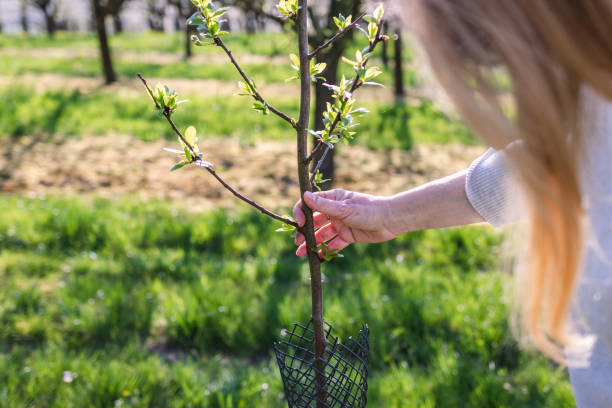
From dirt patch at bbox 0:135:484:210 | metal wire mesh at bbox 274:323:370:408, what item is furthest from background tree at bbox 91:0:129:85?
metal wire mesh at bbox 274:323:370:408

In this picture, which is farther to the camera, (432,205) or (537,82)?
(432,205)

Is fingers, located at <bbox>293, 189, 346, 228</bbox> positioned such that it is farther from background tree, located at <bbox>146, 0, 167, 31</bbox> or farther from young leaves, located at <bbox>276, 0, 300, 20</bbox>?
background tree, located at <bbox>146, 0, 167, 31</bbox>

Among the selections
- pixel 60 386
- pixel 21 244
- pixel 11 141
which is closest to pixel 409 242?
pixel 60 386

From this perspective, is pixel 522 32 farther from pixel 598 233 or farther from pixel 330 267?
pixel 330 267

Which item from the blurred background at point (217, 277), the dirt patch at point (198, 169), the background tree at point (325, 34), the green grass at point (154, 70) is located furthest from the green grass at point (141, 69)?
the background tree at point (325, 34)

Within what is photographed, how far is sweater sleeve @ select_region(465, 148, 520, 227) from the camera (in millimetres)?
1371

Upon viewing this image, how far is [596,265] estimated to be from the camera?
3.22 ft

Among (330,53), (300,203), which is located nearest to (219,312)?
(300,203)

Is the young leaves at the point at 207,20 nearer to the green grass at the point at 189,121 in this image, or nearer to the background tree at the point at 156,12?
the green grass at the point at 189,121

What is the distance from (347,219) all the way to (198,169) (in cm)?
530

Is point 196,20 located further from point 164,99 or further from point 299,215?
point 299,215

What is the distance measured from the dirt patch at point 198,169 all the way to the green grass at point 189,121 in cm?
26

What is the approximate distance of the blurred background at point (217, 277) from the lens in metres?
2.45

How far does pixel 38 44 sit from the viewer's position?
1925cm
